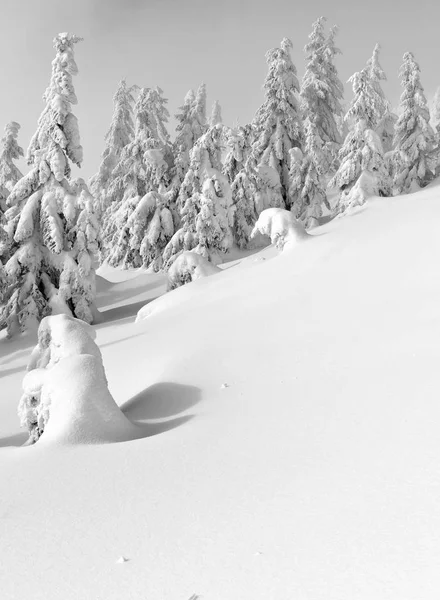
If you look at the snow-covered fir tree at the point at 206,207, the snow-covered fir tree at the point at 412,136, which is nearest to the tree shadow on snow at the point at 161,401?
the snow-covered fir tree at the point at 206,207

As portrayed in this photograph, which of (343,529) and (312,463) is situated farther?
(312,463)

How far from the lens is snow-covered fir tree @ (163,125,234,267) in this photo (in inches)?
1116

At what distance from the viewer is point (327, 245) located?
1516 centimetres

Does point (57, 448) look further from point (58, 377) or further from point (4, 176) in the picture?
point (4, 176)

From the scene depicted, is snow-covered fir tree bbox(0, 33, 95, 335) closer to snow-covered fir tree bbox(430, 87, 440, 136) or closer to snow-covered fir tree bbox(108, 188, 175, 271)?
snow-covered fir tree bbox(108, 188, 175, 271)

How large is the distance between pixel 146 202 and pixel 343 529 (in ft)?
105

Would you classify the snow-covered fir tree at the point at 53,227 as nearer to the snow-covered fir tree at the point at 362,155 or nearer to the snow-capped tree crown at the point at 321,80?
the snow-covered fir tree at the point at 362,155

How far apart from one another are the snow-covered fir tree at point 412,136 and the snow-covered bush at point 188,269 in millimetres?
17739

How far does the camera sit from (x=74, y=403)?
7.22 meters

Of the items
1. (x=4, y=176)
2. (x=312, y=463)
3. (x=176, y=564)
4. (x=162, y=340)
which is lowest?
(x=162, y=340)

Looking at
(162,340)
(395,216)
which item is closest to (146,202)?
(395,216)

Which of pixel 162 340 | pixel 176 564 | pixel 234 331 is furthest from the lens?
pixel 162 340

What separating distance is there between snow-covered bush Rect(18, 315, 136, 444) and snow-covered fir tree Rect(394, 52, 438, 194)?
29072 millimetres

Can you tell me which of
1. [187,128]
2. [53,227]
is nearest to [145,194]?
[187,128]
